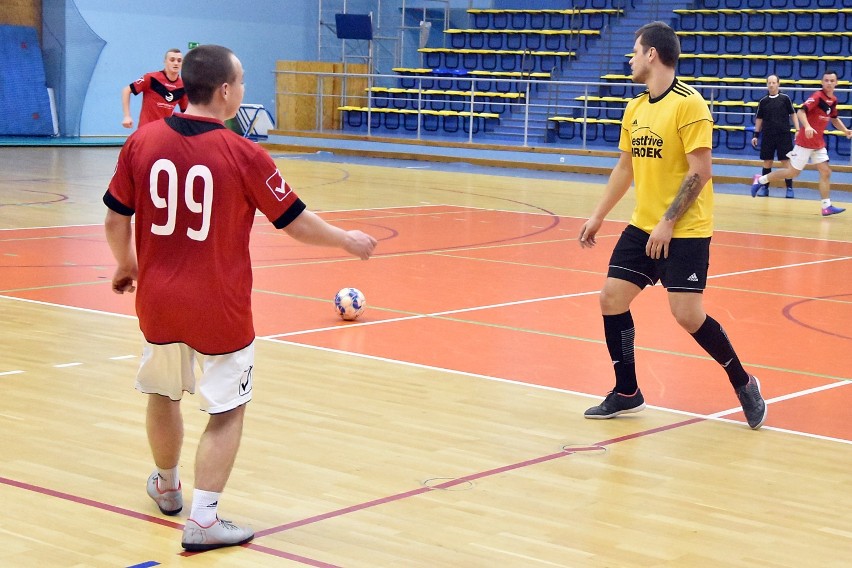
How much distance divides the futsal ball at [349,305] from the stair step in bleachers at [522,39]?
63.7 feet

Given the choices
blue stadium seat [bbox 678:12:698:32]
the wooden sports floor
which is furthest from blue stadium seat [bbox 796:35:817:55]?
the wooden sports floor

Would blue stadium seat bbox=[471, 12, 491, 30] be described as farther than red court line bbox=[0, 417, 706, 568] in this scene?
Yes

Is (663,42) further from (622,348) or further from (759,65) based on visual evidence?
(759,65)

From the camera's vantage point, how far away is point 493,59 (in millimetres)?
27438

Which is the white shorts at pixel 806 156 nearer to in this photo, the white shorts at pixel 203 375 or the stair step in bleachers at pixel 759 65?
the stair step in bleachers at pixel 759 65

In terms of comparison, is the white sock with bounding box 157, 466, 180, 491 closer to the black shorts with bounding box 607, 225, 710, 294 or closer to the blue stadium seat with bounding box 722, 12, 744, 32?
the black shorts with bounding box 607, 225, 710, 294

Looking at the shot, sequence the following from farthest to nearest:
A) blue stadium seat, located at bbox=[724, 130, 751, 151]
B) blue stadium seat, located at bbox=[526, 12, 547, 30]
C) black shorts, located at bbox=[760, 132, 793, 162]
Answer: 1. blue stadium seat, located at bbox=[526, 12, 547, 30]
2. blue stadium seat, located at bbox=[724, 130, 751, 151]
3. black shorts, located at bbox=[760, 132, 793, 162]

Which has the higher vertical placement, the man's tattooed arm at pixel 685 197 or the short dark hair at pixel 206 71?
the short dark hair at pixel 206 71

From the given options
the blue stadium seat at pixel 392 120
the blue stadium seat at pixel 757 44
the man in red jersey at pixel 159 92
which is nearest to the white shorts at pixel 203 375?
the man in red jersey at pixel 159 92

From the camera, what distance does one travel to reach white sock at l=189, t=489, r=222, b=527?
12.3 ft

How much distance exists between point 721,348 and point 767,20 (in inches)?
808

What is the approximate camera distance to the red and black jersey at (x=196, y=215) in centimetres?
364

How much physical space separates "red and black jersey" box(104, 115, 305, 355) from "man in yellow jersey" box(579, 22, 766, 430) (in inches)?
89.1

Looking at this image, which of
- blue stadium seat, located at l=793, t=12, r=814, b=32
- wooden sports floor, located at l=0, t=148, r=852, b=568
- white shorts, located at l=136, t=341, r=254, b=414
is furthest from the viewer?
blue stadium seat, located at l=793, t=12, r=814, b=32
